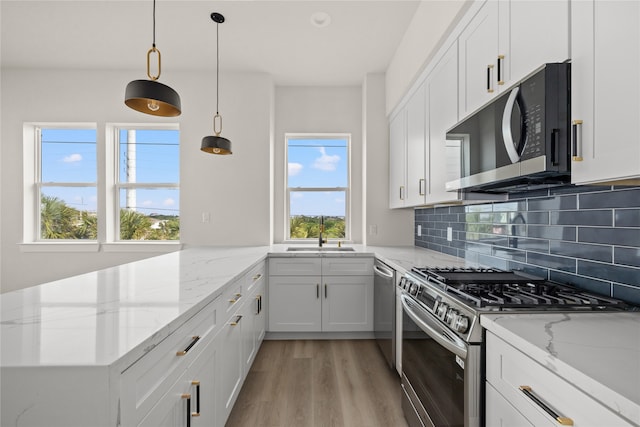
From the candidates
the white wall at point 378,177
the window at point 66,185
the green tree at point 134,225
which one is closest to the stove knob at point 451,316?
the white wall at point 378,177

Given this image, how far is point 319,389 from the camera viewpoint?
2.15 m

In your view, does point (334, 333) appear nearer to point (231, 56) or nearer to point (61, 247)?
point (231, 56)

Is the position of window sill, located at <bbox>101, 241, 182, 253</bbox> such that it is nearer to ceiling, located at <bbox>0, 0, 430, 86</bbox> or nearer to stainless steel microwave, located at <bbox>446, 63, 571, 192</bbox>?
ceiling, located at <bbox>0, 0, 430, 86</bbox>

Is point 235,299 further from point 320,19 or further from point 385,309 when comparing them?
point 320,19

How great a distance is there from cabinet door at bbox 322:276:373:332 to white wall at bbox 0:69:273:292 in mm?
1007

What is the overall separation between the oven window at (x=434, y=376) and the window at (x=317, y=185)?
214cm

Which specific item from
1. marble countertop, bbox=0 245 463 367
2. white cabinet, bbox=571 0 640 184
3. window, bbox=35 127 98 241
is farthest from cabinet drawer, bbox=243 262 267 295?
window, bbox=35 127 98 241

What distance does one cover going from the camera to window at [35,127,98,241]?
3605 millimetres

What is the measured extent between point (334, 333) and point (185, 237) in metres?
1.98

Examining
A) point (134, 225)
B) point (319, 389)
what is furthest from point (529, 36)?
point (134, 225)

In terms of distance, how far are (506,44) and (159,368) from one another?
183 centimetres

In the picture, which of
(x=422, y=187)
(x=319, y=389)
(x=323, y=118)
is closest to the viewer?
(x=319, y=389)

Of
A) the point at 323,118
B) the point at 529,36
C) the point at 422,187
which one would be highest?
the point at 323,118

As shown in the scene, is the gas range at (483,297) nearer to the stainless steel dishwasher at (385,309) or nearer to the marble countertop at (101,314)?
the stainless steel dishwasher at (385,309)
